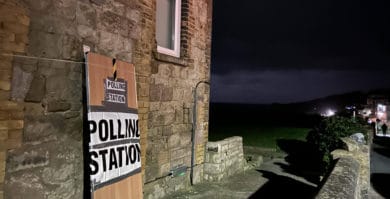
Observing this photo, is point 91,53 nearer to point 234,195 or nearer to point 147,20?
point 147,20

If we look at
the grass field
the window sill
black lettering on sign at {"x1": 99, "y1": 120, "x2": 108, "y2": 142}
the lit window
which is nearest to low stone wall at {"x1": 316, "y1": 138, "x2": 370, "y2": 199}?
black lettering on sign at {"x1": 99, "y1": 120, "x2": 108, "y2": 142}

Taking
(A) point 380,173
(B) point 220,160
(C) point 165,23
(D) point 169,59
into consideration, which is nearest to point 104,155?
(D) point 169,59

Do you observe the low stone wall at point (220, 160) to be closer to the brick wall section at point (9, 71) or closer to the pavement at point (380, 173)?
the pavement at point (380, 173)

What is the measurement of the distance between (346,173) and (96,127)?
11.3 ft

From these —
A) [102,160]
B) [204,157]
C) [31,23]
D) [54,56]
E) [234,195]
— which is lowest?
[234,195]

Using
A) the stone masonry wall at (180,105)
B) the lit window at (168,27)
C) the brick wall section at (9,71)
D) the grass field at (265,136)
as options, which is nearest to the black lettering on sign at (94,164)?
the brick wall section at (9,71)

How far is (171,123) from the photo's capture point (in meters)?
6.16

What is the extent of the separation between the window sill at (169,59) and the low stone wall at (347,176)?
10.0 ft

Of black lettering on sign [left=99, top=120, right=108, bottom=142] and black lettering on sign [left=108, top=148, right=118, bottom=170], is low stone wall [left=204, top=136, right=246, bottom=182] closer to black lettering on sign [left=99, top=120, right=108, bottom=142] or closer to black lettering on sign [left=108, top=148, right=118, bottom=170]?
black lettering on sign [left=108, top=148, right=118, bottom=170]

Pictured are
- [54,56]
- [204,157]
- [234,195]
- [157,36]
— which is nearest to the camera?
[54,56]

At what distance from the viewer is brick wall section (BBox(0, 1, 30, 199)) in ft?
9.43

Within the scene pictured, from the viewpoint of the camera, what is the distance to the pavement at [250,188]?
259 inches

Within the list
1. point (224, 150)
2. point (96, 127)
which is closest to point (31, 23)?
point (96, 127)

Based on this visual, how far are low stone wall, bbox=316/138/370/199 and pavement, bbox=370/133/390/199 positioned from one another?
2.75m
